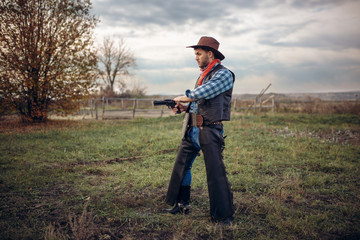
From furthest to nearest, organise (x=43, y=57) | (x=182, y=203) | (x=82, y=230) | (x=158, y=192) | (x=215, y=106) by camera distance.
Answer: (x=43, y=57), (x=158, y=192), (x=182, y=203), (x=215, y=106), (x=82, y=230)

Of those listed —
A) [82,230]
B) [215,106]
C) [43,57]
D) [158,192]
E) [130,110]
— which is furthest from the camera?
[130,110]

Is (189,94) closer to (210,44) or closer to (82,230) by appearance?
(210,44)

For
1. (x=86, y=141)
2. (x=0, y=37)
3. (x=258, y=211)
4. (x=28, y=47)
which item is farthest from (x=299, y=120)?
(x=0, y=37)

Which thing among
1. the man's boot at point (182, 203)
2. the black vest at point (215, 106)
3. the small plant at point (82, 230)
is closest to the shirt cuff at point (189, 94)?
the black vest at point (215, 106)

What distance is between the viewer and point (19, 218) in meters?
3.43

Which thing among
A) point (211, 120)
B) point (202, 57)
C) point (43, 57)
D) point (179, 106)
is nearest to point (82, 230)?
point (179, 106)

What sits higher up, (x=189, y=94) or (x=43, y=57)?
(x=43, y=57)

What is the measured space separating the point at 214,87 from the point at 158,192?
234 centimetres

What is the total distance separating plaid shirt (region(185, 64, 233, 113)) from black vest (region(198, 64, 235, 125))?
10 centimetres

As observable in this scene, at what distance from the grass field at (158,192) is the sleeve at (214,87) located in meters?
1.58

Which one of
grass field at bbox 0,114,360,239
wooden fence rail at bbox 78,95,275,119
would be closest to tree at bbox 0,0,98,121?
wooden fence rail at bbox 78,95,275,119

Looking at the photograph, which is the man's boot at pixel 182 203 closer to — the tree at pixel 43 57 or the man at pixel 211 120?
the man at pixel 211 120

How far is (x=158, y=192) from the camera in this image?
447 centimetres

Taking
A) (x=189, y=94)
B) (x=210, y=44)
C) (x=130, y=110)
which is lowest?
(x=130, y=110)
